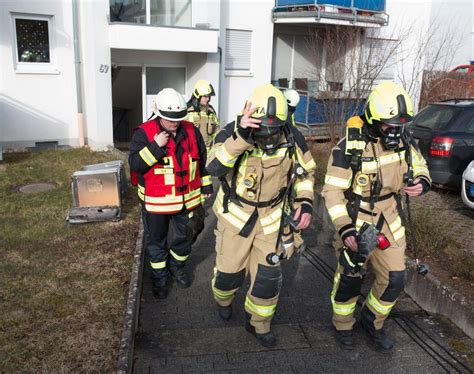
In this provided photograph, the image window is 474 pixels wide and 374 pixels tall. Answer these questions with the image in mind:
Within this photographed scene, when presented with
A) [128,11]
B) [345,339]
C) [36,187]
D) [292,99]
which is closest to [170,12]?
[128,11]

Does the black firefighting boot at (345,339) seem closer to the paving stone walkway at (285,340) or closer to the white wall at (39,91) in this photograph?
the paving stone walkway at (285,340)

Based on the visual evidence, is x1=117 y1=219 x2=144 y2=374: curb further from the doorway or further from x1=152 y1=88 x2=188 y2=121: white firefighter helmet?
the doorway

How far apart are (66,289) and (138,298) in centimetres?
72

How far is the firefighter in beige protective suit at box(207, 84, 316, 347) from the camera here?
3.76m

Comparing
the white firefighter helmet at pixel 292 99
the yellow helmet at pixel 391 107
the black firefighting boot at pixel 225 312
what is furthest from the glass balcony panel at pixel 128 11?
the yellow helmet at pixel 391 107

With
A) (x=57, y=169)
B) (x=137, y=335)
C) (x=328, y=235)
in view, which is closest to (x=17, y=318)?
(x=137, y=335)

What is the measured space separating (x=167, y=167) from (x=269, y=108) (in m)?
1.57

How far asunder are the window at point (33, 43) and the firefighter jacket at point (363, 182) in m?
9.52

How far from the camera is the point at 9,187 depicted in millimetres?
8203

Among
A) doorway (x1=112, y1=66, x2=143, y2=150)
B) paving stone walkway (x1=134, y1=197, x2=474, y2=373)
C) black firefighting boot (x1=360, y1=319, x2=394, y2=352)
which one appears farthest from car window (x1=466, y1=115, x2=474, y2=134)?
doorway (x1=112, y1=66, x2=143, y2=150)

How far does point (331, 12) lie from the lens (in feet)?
43.6

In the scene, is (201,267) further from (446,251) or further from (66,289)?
(446,251)

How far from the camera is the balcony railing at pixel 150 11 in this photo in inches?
462

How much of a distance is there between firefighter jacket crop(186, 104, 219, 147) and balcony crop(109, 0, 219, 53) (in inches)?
172
